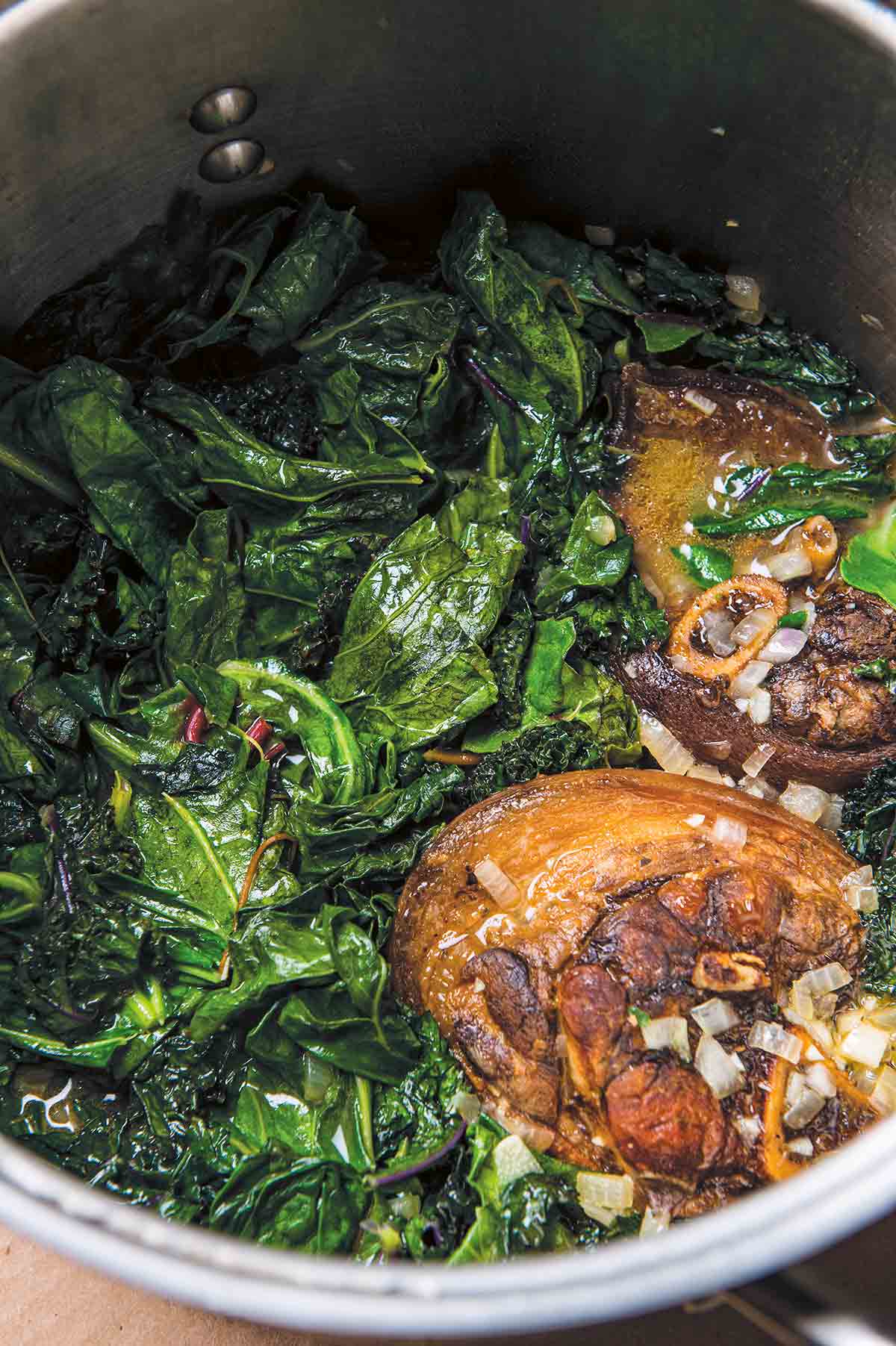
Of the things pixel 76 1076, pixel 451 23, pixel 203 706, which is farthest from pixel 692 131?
pixel 76 1076

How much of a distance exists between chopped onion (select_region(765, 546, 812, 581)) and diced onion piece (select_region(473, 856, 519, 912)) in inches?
48.1

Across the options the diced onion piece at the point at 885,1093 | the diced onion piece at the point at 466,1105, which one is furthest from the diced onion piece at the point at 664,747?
the diced onion piece at the point at 466,1105

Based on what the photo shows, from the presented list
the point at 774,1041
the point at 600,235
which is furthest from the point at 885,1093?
the point at 600,235

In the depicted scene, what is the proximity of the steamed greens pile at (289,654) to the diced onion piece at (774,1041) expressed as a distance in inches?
19.9

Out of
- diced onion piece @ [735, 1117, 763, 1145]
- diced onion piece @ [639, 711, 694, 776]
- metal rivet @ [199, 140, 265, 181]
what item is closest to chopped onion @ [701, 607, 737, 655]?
diced onion piece @ [639, 711, 694, 776]

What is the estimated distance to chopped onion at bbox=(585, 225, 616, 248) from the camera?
122 inches

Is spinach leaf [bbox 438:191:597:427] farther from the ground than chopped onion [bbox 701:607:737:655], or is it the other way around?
spinach leaf [bbox 438:191:597:427]

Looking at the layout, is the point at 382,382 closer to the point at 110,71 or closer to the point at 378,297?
the point at 378,297

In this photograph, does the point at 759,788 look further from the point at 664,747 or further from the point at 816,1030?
the point at 816,1030

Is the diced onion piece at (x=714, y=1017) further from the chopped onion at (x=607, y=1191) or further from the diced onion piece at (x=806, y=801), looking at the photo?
the diced onion piece at (x=806, y=801)

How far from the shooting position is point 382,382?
3.04 meters

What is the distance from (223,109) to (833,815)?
2490 millimetres

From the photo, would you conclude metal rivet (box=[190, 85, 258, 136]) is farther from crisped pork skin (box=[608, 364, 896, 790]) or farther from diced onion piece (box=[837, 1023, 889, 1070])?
diced onion piece (box=[837, 1023, 889, 1070])

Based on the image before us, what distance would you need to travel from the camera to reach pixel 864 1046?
2287mm
